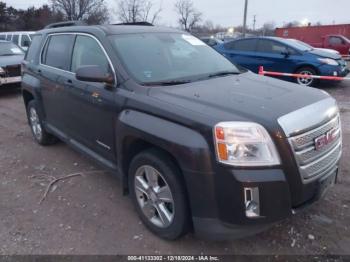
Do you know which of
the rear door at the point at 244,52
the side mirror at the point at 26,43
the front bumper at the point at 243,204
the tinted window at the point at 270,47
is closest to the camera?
the front bumper at the point at 243,204

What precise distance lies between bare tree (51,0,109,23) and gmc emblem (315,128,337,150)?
37.8 metres

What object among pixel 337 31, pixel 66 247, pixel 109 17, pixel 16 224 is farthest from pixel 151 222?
pixel 109 17

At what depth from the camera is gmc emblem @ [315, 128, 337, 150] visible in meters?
2.72

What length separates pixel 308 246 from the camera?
9.89 ft

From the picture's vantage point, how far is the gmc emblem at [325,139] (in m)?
2.72

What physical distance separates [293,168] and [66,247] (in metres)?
2.03

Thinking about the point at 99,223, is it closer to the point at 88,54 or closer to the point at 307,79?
the point at 88,54

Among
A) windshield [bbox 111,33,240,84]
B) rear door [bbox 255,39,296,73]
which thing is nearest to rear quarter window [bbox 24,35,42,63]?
windshield [bbox 111,33,240,84]

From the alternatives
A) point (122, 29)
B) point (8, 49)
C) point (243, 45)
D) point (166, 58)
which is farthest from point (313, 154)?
point (8, 49)

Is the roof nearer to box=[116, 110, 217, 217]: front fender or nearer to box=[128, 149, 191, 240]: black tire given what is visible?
box=[116, 110, 217, 217]: front fender

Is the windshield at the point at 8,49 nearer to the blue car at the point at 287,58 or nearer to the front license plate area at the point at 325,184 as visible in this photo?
the blue car at the point at 287,58

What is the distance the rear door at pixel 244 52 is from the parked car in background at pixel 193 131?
7.33 meters

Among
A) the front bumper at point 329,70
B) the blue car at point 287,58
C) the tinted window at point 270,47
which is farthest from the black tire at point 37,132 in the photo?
the front bumper at point 329,70

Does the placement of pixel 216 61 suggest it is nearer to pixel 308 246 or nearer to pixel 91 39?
pixel 91 39
